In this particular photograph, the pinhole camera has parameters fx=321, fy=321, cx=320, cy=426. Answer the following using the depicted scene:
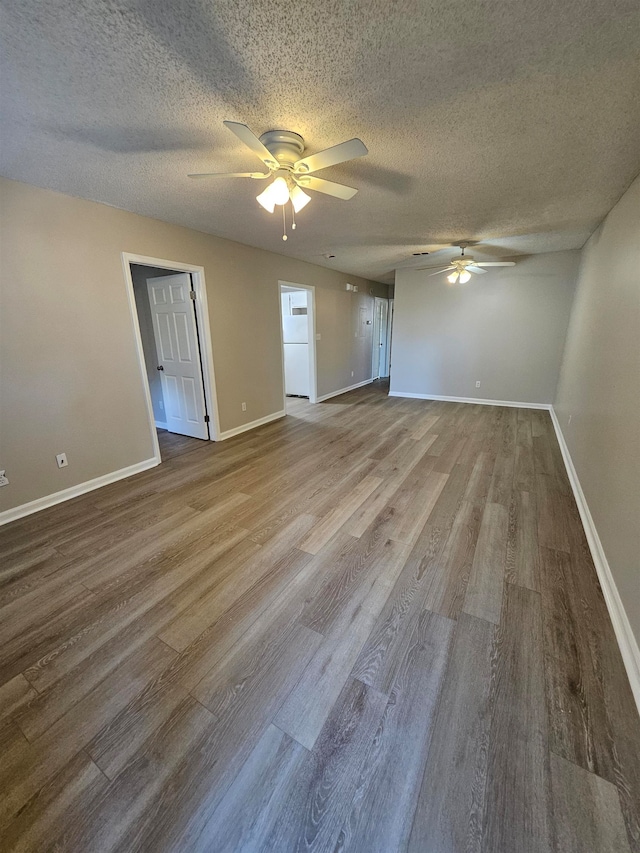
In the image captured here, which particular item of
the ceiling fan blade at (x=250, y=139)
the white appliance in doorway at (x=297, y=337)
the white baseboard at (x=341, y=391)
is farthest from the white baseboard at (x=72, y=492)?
the white baseboard at (x=341, y=391)

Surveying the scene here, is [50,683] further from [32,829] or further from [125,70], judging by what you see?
[125,70]

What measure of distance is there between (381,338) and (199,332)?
19.2 feet

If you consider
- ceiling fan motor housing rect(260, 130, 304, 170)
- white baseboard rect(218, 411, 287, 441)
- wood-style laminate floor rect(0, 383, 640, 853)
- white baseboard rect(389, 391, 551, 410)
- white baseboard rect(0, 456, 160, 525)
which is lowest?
wood-style laminate floor rect(0, 383, 640, 853)

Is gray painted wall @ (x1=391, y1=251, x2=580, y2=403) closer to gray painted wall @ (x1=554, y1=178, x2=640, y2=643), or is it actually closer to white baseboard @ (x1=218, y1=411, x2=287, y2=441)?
→ gray painted wall @ (x1=554, y1=178, x2=640, y2=643)

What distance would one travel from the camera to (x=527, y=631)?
158cm

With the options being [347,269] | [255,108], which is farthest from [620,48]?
[347,269]

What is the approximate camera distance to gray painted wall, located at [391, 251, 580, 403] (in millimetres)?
5062

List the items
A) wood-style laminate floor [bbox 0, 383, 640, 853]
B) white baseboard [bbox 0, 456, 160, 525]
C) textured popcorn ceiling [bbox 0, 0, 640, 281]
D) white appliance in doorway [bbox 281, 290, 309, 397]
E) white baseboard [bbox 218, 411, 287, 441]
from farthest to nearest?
white appliance in doorway [bbox 281, 290, 309, 397] → white baseboard [bbox 218, 411, 287, 441] → white baseboard [bbox 0, 456, 160, 525] → textured popcorn ceiling [bbox 0, 0, 640, 281] → wood-style laminate floor [bbox 0, 383, 640, 853]

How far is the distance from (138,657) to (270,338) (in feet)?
13.6

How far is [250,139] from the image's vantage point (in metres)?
1.50

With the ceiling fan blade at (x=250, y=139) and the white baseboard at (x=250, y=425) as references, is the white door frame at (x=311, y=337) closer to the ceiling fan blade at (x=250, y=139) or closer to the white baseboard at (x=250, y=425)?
the white baseboard at (x=250, y=425)

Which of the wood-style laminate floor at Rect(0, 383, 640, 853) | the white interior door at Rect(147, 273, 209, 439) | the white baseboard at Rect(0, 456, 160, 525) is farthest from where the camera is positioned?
the white interior door at Rect(147, 273, 209, 439)

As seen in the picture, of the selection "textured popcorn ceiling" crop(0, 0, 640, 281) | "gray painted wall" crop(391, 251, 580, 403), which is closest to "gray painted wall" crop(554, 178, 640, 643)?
"textured popcorn ceiling" crop(0, 0, 640, 281)

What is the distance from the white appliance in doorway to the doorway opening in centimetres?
251
